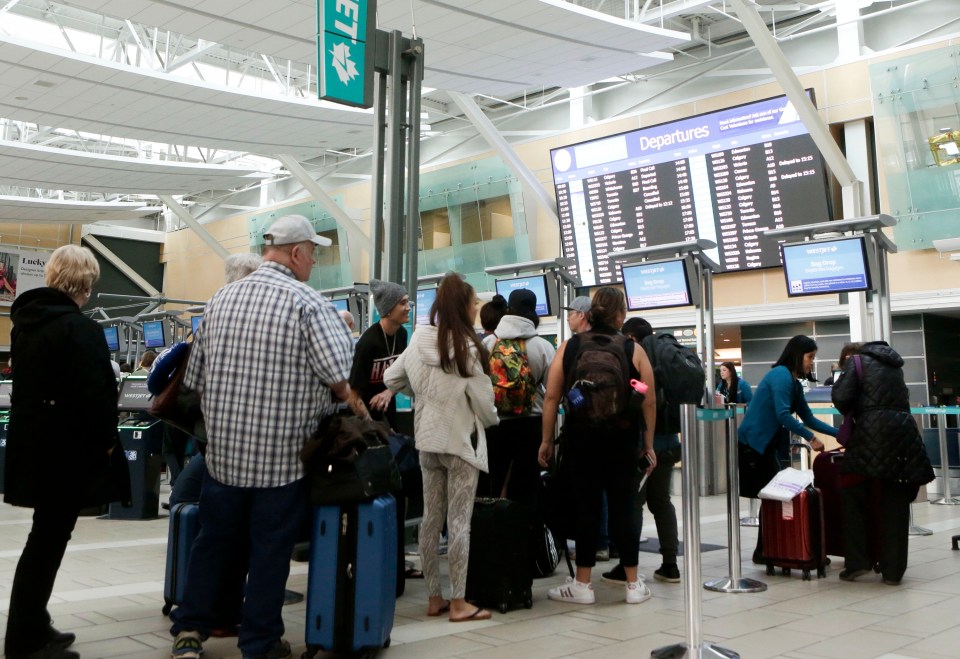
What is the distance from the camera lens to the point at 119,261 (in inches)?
1104

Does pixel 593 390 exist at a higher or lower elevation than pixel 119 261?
lower

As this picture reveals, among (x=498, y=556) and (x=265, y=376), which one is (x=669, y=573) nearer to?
(x=498, y=556)

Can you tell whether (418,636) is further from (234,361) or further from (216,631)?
(234,361)

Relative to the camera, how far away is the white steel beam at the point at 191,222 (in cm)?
2273

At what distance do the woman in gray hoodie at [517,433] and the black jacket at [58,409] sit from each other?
196 cm

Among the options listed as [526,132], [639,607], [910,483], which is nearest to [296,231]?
[639,607]

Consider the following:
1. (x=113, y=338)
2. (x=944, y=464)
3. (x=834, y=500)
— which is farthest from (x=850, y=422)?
(x=113, y=338)

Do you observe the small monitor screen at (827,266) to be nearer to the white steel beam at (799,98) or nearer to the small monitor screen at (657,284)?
the small monitor screen at (657,284)

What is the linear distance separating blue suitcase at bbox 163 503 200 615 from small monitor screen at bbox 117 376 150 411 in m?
4.19

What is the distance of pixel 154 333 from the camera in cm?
1961

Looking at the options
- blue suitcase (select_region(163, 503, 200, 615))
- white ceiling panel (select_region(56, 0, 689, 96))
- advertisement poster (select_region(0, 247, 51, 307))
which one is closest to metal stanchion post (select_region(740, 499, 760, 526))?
blue suitcase (select_region(163, 503, 200, 615))

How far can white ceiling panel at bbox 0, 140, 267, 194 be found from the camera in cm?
1764

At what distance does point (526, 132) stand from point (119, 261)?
16.1 metres

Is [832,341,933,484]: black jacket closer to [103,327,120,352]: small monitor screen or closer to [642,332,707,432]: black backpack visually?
[642,332,707,432]: black backpack
